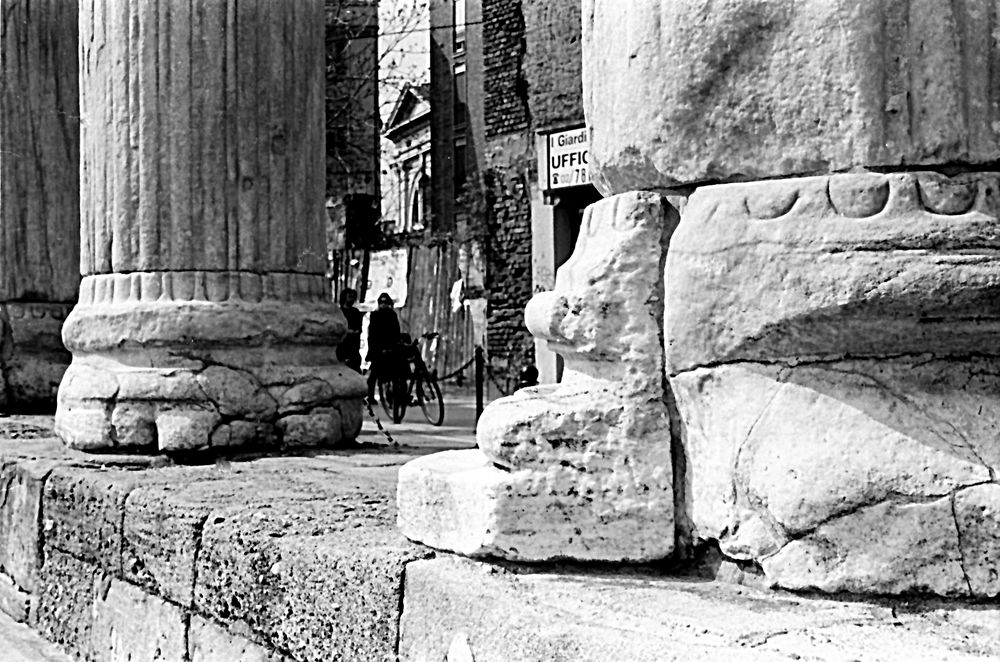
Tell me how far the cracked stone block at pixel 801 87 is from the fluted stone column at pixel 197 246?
9.70 feet

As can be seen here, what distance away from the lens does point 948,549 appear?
7.52 ft

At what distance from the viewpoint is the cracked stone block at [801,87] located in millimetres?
2387

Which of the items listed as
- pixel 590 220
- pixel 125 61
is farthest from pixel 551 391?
pixel 125 61

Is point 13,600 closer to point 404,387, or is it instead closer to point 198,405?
point 198,405

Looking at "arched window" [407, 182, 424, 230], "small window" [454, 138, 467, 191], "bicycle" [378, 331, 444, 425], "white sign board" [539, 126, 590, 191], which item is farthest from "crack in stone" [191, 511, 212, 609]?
"arched window" [407, 182, 424, 230]

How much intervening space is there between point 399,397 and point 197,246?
5575mm

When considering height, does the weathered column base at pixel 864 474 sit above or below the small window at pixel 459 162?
below

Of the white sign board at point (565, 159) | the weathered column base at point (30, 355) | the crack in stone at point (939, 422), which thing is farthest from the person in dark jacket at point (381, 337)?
the crack in stone at point (939, 422)

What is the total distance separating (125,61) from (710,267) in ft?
11.7

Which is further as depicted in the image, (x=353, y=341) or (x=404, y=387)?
(x=353, y=341)

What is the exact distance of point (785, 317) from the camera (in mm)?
2416

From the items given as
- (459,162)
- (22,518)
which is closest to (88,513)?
(22,518)

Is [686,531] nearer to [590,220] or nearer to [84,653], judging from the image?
[590,220]

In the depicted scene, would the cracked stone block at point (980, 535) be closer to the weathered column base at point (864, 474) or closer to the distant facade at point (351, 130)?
the weathered column base at point (864, 474)
